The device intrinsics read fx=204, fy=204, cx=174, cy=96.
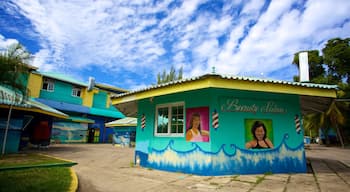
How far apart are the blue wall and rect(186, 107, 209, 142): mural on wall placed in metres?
0.14

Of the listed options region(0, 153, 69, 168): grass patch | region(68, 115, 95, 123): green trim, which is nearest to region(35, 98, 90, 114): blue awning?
region(68, 115, 95, 123): green trim

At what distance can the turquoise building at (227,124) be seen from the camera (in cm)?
618

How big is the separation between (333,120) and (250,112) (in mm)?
23751

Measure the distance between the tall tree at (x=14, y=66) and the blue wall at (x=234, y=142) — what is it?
14.4ft

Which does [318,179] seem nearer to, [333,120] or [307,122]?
[333,120]

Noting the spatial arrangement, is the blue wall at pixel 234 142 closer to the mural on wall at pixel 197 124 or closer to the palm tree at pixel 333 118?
the mural on wall at pixel 197 124

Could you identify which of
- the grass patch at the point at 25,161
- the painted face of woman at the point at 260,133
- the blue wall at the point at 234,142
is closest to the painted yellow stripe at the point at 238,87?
the blue wall at the point at 234,142

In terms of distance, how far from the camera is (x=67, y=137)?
79.6 ft

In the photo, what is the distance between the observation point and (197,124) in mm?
6699

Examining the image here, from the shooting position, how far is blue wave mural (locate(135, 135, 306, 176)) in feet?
20.5

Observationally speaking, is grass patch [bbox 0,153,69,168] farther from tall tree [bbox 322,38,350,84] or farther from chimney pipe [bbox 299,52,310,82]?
tall tree [bbox 322,38,350,84]

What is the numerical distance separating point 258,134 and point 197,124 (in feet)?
6.91

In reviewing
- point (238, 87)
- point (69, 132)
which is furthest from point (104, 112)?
point (238, 87)

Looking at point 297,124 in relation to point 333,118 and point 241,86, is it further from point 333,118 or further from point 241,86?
point 333,118
